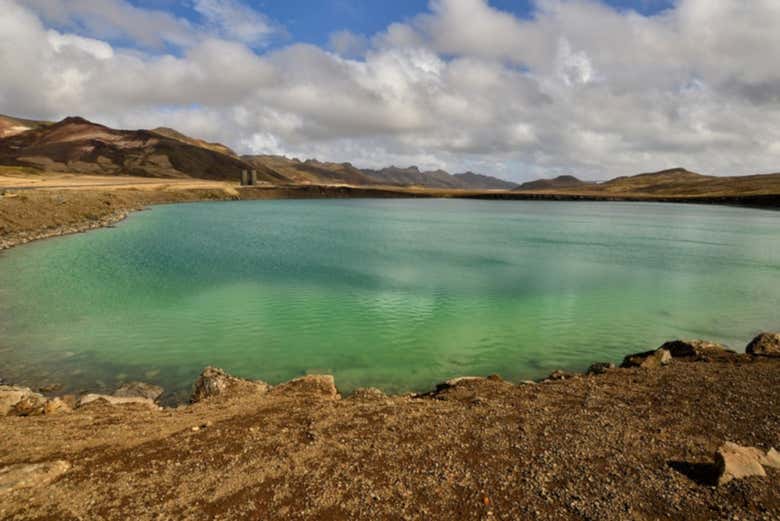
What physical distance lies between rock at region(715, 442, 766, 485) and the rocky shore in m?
0.03

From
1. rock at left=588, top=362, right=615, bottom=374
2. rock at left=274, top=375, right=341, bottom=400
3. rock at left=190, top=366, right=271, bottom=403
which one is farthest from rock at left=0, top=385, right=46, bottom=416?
rock at left=588, top=362, right=615, bottom=374

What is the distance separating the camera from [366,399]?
44.6 ft

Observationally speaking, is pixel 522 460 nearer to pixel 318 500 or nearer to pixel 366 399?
pixel 318 500

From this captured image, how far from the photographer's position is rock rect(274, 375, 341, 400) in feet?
46.0

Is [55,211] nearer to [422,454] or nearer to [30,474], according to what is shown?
[30,474]

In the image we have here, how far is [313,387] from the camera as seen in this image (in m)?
14.4

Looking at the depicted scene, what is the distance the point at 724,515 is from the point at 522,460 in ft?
11.9

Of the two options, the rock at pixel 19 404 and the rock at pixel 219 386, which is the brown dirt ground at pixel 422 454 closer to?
the rock at pixel 219 386

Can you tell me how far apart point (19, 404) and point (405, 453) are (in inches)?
478

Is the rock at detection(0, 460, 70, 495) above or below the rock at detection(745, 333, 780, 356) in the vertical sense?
below

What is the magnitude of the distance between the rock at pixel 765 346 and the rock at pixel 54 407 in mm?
25657

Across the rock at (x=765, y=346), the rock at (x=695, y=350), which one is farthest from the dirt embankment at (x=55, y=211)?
the rock at (x=765, y=346)

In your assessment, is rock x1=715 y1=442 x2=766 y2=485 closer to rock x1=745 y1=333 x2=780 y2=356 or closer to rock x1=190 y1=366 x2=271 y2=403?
rock x1=745 y1=333 x2=780 y2=356

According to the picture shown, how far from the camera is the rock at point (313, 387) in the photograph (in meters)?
14.0
